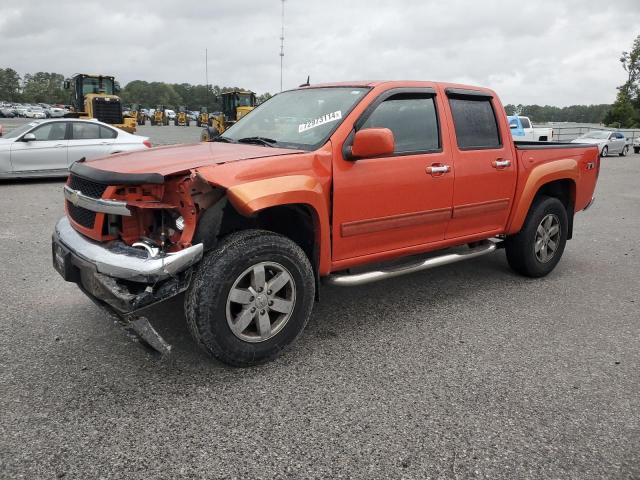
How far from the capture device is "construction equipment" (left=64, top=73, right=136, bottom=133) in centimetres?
2180

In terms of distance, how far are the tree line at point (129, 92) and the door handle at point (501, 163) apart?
332 feet

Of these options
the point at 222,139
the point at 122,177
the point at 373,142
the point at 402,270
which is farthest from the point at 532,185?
the point at 122,177

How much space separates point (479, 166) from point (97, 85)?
74.3ft

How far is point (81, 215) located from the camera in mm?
3402

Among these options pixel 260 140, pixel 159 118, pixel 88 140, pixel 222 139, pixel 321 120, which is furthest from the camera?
pixel 159 118

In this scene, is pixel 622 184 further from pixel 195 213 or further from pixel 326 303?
pixel 195 213

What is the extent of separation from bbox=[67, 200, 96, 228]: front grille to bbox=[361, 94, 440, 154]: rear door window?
1.93 m

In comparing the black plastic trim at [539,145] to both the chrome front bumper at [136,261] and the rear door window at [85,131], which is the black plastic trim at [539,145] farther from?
the rear door window at [85,131]

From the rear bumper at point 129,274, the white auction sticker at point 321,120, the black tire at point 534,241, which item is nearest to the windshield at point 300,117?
the white auction sticker at point 321,120

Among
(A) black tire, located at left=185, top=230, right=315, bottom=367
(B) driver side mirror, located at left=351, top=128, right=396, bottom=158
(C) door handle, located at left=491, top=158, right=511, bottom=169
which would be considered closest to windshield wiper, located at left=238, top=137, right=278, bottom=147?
(B) driver side mirror, located at left=351, top=128, right=396, bottom=158

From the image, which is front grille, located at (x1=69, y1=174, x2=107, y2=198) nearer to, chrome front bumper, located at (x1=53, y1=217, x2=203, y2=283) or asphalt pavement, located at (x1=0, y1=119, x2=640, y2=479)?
chrome front bumper, located at (x1=53, y1=217, x2=203, y2=283)

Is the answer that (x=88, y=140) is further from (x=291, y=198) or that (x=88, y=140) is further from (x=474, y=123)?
(x=291, y=198)

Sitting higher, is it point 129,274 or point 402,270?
point 129,274

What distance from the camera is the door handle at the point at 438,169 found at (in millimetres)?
4100
